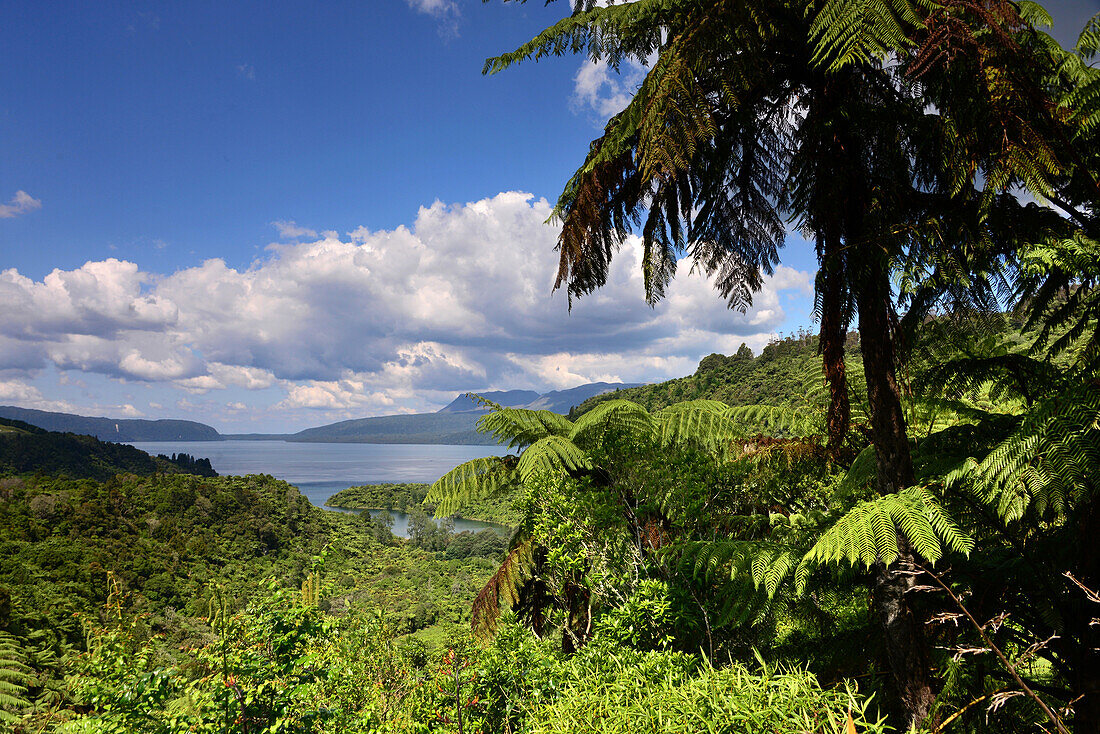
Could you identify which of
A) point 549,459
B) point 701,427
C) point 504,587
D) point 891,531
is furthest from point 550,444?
point 891,531

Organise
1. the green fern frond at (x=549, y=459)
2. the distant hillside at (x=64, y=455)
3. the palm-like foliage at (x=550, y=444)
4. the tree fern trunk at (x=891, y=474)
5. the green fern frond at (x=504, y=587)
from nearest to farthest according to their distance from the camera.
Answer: the tree fern trunk at (x=891, y=474)
the green fern frond at (x=549, y=459)
the palm-like foliage at (x=550, y=444)
the green fern frond at (x=504, y=587)
the distant hillside at (x=64, y=455)

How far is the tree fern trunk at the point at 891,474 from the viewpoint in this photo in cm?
211

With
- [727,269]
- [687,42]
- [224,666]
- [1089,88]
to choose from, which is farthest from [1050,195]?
[224,666]

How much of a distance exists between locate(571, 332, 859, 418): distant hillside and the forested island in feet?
2.15

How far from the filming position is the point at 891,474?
2.22 metres

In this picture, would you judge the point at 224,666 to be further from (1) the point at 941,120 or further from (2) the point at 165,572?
(2) the point at 165,572

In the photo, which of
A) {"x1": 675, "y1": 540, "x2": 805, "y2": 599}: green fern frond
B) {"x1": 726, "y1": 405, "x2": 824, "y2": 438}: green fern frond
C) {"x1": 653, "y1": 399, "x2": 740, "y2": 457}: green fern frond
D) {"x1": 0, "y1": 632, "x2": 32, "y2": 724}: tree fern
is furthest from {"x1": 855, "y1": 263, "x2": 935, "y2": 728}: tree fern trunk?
{"x1": 0, "y1": 632, "x2": 32, "y2": 724}: tree fern

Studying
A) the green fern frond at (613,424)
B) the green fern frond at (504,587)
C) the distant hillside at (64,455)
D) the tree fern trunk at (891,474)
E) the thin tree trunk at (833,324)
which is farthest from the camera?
the distant hillside at (64,455)

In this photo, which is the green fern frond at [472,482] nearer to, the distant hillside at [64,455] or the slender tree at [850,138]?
the slender tree at [850,138]

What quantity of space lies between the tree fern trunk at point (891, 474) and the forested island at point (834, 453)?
0.01 m

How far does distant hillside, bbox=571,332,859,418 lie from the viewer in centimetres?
525

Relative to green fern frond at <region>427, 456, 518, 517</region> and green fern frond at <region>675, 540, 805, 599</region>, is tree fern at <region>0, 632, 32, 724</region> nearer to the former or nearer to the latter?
green fern frond at <region>427, 456, 518, 517</region>

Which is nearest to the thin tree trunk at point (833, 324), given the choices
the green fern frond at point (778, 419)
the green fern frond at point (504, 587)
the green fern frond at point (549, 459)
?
the green fern frond at point (778, 419)

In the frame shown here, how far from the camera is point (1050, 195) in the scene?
1.63m
